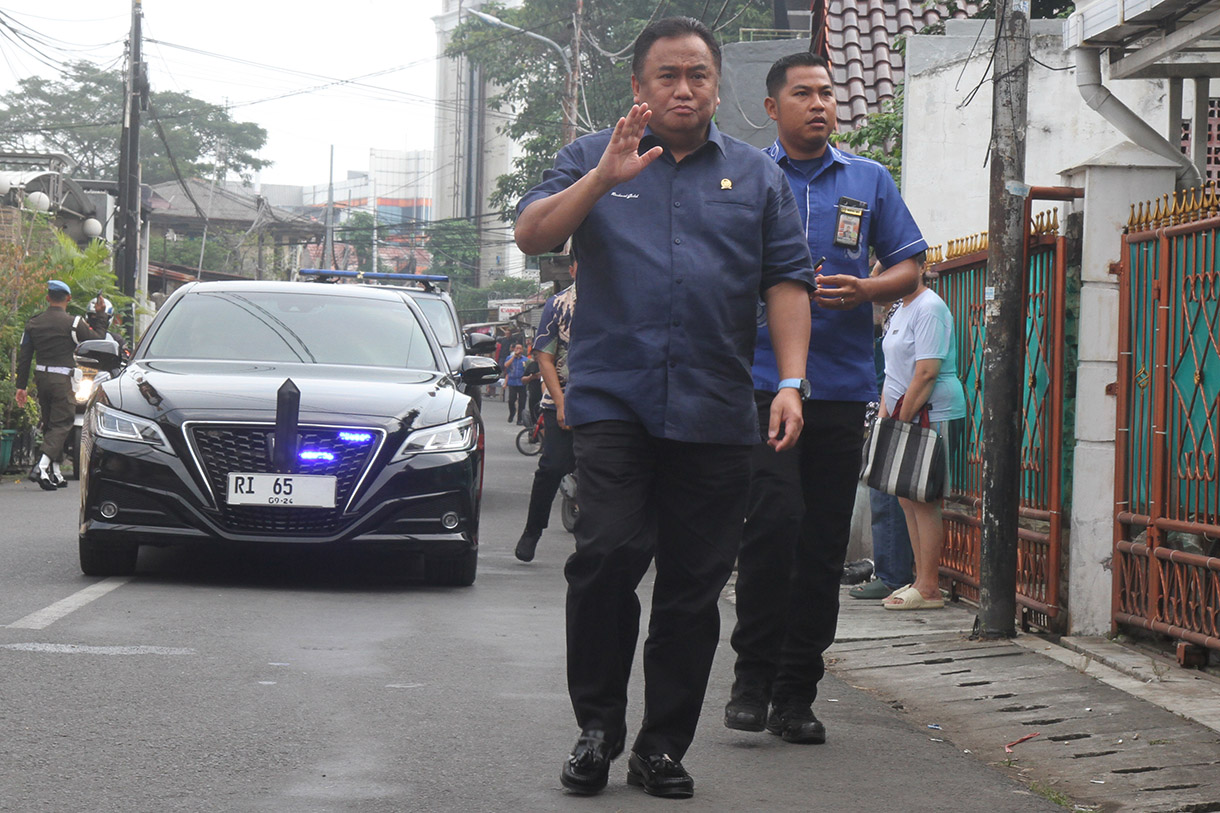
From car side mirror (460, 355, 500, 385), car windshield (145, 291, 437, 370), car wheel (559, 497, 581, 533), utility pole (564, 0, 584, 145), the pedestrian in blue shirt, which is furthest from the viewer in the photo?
the pedestrian in blue shirt

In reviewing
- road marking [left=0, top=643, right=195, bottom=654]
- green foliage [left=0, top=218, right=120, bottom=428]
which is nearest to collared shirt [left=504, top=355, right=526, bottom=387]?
green foliage [left=0, top=218, right=120, bottom=428]

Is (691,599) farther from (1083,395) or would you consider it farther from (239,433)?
(239,433)

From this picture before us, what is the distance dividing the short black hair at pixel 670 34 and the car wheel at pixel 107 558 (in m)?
4.55

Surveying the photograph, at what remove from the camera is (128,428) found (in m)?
7.75

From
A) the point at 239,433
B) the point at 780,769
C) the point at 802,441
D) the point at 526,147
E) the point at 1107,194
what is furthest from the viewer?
the point at 526,147

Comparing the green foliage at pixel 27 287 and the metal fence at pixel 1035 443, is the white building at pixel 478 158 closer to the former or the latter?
the green foliage at pixel 27 287

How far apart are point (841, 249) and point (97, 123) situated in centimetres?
6347

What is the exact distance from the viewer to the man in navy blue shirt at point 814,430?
480cm

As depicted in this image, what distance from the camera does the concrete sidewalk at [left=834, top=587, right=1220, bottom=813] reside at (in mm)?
4469

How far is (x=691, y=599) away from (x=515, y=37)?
143ft

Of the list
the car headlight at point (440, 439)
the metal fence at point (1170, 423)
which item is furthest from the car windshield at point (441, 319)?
the metal fence at point (1170, 423)

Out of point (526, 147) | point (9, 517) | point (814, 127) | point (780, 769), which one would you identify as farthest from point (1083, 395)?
point (526, 147)

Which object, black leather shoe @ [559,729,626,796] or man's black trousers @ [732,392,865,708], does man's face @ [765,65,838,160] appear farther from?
black leather shoe @ [559,729,626,796]

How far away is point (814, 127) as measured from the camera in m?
5.11
